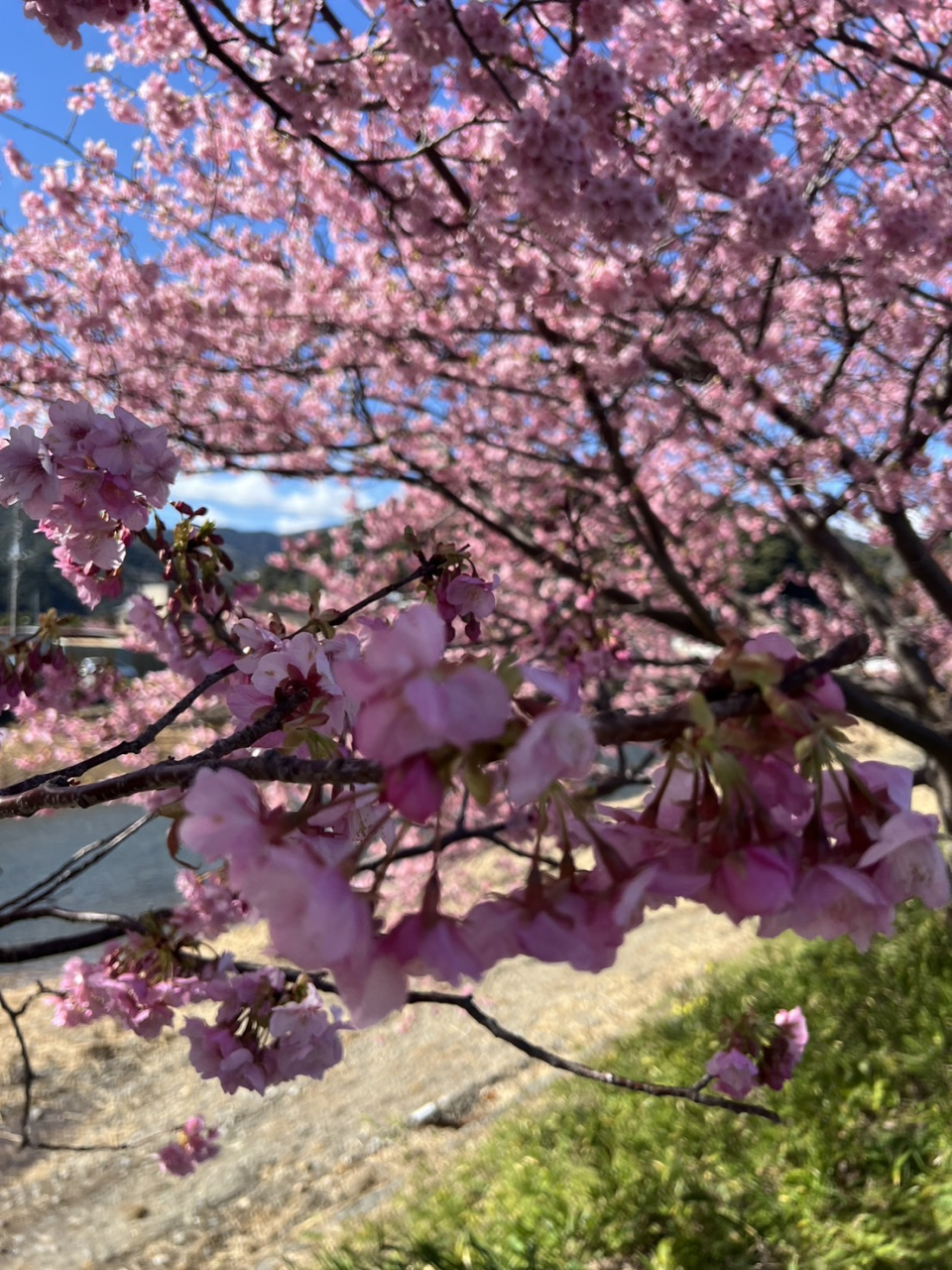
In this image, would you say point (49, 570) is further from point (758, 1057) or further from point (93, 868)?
point (93, 868)

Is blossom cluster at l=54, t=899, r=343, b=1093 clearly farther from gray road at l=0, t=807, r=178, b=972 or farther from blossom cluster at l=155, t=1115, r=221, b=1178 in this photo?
gray road at l=0, t=807, r=178, b=972

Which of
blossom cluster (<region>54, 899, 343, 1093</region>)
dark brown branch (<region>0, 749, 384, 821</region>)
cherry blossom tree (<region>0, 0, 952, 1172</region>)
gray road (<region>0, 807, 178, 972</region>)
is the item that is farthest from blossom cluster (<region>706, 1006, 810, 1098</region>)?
gray road (<region>0, 807, 178, 972</region>)

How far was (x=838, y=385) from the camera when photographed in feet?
17.8

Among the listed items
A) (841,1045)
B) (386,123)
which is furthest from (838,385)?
(841,1045)

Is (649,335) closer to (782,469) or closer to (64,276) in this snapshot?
(782,469)

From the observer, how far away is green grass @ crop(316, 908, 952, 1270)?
3.36 meters

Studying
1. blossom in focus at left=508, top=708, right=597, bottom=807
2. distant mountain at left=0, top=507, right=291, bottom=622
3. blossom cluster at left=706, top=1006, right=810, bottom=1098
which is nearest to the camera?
blossom in focus at left=508, top=708, right=597, bottom=807

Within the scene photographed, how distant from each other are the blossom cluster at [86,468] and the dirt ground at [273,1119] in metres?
4.53

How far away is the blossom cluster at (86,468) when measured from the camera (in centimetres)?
121

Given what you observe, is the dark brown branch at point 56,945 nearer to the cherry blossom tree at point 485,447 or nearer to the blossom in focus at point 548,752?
the cherry blossom tree at point 485,447

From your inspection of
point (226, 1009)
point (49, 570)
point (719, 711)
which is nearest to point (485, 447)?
point (49, 570)

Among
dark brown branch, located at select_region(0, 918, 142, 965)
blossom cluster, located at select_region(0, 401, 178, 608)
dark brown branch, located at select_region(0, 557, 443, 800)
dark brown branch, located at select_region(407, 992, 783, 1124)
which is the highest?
blossom cluster, located at select_region(0, 401, 178, 608)

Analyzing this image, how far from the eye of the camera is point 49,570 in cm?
280

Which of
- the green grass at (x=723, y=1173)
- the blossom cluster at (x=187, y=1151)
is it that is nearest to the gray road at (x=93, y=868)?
the green grass at (x=723, y=1173)
